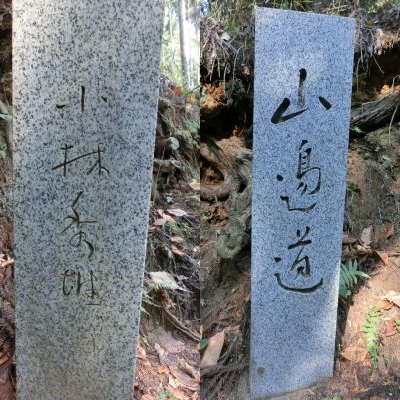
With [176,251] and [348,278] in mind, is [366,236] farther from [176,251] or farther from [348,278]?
[176,251]

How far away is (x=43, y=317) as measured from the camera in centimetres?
185

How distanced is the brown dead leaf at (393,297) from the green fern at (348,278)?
7.6 inches

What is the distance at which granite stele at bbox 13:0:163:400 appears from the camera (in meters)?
1.55

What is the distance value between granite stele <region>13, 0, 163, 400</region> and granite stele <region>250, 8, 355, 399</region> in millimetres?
674

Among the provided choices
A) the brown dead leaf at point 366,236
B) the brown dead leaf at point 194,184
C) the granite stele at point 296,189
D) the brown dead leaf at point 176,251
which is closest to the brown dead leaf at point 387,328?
the granite stele at point 296,189

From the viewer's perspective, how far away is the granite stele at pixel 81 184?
155cm

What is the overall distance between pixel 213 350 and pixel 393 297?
4.31 feet

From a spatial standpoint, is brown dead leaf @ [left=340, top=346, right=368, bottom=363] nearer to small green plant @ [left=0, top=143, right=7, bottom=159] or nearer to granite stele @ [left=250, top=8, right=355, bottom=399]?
granite stele @ [left=250, top=8, right=355, bottom=399]

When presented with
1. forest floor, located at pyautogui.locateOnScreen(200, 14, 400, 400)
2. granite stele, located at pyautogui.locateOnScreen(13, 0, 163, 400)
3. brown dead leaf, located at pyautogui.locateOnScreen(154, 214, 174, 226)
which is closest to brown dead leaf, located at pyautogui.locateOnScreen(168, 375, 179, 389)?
forest floor, located at pyautogui.locateOnScreen(200, 14, 400, 400)

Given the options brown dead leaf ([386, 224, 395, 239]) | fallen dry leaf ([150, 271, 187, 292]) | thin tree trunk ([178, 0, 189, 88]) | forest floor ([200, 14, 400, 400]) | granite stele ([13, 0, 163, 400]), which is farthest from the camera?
thin tree trunk ([178, 0, 189, 88])

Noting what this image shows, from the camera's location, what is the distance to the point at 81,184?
66.1 inches

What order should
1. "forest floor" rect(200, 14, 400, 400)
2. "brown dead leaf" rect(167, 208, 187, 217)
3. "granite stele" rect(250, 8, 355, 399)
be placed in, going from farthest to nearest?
"brown dead leaf" rect(167, 208, 187, 217)
"forest floor" rect(200, 14, 400, 400)
"granite stele" rect(250, 8, 355, 399)

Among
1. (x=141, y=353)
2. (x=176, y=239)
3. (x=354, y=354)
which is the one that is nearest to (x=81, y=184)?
(x=141, y=353)

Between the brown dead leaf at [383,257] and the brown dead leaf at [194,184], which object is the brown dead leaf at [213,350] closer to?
the brown dead leaf at [383,257]
